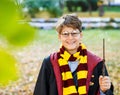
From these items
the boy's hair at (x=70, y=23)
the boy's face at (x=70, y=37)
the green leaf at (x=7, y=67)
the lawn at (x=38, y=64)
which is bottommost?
the lawn at (x=38, y=64)

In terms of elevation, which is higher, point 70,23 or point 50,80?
point 70,23

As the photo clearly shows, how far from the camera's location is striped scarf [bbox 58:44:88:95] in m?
3.26

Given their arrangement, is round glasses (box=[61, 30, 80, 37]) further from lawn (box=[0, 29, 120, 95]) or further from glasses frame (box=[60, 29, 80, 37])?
lawn (box=[0, 29, 120, 95])

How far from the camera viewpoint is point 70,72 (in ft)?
10.9

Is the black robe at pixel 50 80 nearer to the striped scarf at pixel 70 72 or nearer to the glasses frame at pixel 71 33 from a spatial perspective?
the striped scarf at pixel 70 72

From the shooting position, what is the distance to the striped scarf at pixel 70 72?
3.26 meters

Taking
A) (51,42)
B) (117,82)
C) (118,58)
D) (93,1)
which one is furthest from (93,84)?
(93,1)

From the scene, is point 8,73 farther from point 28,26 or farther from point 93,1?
point 93,1

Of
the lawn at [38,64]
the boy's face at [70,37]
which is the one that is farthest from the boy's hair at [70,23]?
the lawn at [38,64]

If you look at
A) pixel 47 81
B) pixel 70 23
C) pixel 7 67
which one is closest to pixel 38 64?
pixel 47 81

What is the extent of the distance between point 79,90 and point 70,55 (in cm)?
29

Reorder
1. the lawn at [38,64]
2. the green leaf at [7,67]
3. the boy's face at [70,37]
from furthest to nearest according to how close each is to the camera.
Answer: the lawn at [38,64] → the boy's face at [70,37] → the green leaf at [7,67]

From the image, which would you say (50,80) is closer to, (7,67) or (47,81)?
(47,81)

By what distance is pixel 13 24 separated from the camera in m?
0.46
